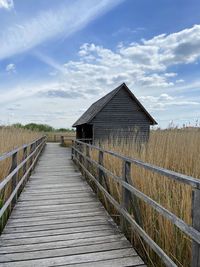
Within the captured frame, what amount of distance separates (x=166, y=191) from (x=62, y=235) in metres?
1.43

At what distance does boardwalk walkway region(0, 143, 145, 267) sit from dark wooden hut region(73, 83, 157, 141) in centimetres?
1172

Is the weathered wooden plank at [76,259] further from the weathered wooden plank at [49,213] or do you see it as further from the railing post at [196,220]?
the weathered wooden plank at [49,213]

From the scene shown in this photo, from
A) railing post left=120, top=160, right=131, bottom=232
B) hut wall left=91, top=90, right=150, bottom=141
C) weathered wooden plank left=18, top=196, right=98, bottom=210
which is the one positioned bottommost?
weathered wooden plank left=18, top=196, right=98, bottom=210

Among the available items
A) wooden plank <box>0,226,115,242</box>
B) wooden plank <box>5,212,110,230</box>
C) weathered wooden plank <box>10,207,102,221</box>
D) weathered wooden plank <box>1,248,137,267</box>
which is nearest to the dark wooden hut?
weathered wooden plank <box>10,207,102,221</box>

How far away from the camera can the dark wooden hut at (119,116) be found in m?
16.6

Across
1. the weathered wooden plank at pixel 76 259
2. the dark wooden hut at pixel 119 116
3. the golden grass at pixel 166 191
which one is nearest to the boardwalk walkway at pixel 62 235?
the weathered wooden plank at pixel 76 259

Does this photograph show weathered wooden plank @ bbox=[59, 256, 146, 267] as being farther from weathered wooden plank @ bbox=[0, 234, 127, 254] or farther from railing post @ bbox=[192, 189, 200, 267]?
railing post @ bbox=[192, 189, 200, 267]

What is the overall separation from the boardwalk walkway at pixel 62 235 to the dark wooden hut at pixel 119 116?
11719mm

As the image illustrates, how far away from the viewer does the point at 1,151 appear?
540cm

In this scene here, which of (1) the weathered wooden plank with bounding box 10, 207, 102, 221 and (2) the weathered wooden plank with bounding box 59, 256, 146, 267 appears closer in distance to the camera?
(2) the weathered wooden plank with bounding box 59, 256, 146, 267

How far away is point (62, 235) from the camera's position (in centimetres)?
312

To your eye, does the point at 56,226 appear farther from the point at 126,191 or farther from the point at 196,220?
the point at 196,220

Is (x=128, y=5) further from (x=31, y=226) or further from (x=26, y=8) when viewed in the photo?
(x=31, y=226)

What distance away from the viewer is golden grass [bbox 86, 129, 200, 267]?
7.72 feet
